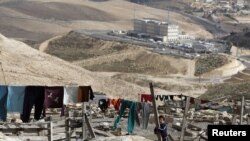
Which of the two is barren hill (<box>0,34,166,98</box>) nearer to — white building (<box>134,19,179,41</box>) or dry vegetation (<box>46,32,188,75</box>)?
dry vegetation (<box>46,32,188,75</box>)

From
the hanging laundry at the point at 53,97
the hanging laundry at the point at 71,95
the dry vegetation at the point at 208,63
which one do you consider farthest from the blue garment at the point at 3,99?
the dry vegetation at the point at 208,63

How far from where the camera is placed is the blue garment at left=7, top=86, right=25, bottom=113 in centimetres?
1831

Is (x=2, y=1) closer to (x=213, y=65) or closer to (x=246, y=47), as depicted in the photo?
(x=246, y=47)

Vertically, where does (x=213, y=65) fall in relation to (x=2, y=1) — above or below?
below

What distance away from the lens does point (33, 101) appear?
734 inches

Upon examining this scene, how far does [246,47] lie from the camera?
95.6 meters

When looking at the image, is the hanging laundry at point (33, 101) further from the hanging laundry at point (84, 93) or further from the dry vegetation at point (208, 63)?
the dry vegetation at point (208, 63)

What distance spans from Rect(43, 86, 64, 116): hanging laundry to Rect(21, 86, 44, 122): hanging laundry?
18cm

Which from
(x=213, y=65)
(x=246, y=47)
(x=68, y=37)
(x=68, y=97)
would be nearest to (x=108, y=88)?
(x=213, y=65)

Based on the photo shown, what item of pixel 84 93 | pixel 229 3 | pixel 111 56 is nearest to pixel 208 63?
pixel 111 56

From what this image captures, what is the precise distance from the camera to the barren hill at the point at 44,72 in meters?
44.8

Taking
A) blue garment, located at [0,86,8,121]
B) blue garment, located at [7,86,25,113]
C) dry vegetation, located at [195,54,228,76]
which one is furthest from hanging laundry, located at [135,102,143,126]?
dry vegetation, located at [195,54,228,76]

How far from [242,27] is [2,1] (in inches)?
2345

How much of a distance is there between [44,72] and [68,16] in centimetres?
9498
